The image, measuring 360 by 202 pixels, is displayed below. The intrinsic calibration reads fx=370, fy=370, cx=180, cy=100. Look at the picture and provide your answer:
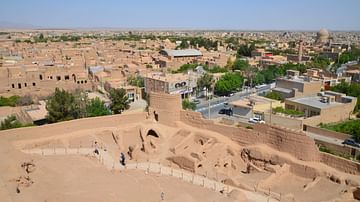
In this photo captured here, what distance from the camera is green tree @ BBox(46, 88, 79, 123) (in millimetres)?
25755

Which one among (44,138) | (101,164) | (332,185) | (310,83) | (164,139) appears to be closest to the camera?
(332,185)

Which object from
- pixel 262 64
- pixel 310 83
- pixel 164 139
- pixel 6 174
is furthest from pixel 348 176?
pixel 262 64

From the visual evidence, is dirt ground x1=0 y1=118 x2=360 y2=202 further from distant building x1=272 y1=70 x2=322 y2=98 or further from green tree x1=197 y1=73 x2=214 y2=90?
green tree x1=197 y1=73 x2=214 y2=90

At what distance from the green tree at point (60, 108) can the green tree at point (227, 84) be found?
2155 centimetres

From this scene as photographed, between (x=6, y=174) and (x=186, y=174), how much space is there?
8.47 m

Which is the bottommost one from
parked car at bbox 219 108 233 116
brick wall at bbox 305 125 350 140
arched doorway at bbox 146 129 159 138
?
parked car at bbox 219 108 233 116

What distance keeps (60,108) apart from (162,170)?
10.4 meters

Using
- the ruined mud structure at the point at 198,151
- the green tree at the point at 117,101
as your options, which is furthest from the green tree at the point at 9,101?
the ruined mud structure at the point at 198,151

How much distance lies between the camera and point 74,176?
54.2 ft

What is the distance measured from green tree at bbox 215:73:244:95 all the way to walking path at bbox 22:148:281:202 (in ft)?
80.6

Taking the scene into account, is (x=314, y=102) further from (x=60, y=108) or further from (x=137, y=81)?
(x=137, y=81)

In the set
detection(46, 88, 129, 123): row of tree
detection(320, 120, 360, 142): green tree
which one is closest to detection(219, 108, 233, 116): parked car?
detection(320, 120, 360, 142): green tree

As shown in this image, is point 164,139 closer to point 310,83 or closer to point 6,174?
point 6,174

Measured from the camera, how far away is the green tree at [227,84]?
144 feet
